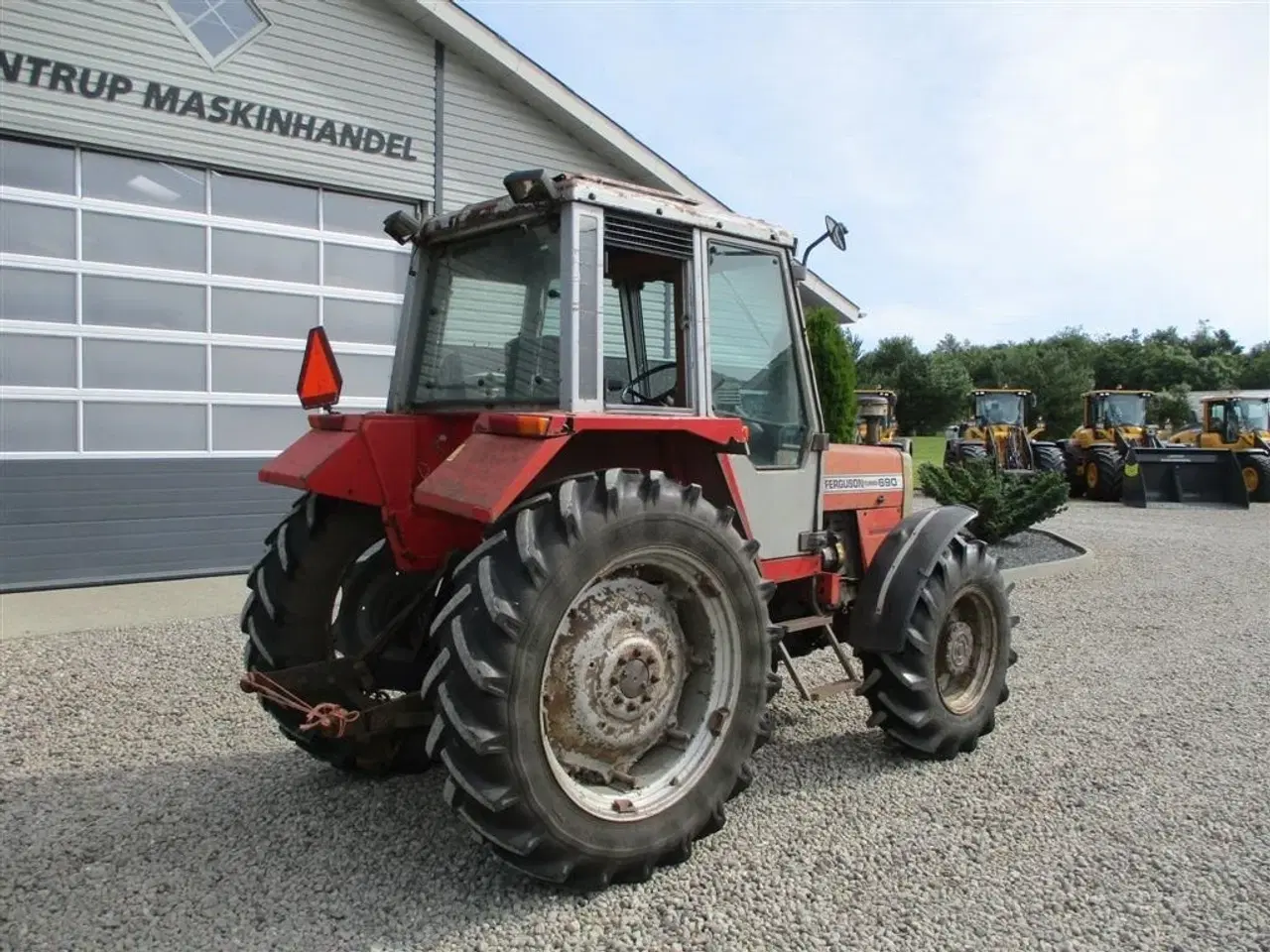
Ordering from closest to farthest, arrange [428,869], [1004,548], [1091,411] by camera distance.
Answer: [428,869]
[1004,548]
[1091,411]

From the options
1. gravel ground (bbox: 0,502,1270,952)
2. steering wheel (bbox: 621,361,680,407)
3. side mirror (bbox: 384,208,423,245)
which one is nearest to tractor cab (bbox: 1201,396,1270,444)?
gravel ground (bbox: 0,502,1270,952)

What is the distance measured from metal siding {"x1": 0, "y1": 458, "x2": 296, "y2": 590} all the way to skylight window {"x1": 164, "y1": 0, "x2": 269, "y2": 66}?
359 cm

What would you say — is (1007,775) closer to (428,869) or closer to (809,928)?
(809,928)

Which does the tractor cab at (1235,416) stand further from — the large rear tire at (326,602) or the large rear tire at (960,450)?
the large rear tire at (326,602)

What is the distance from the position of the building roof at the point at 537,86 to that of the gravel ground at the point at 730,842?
580cm

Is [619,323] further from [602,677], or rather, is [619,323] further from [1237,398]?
[1237,398]

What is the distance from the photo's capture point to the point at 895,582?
4270 millimetres

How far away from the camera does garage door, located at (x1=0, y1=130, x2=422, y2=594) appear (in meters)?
7.76

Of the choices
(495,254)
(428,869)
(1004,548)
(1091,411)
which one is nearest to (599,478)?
(495,254)

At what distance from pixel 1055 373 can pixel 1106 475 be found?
1604 inches

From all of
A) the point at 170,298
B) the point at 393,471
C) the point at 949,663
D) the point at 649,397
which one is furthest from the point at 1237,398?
the point at 393,471

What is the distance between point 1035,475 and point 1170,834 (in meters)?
8.13

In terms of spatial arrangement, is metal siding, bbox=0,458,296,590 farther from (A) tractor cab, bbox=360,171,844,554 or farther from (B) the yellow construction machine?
(B) the yellow construction machine

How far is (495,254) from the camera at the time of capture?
3812 mm
